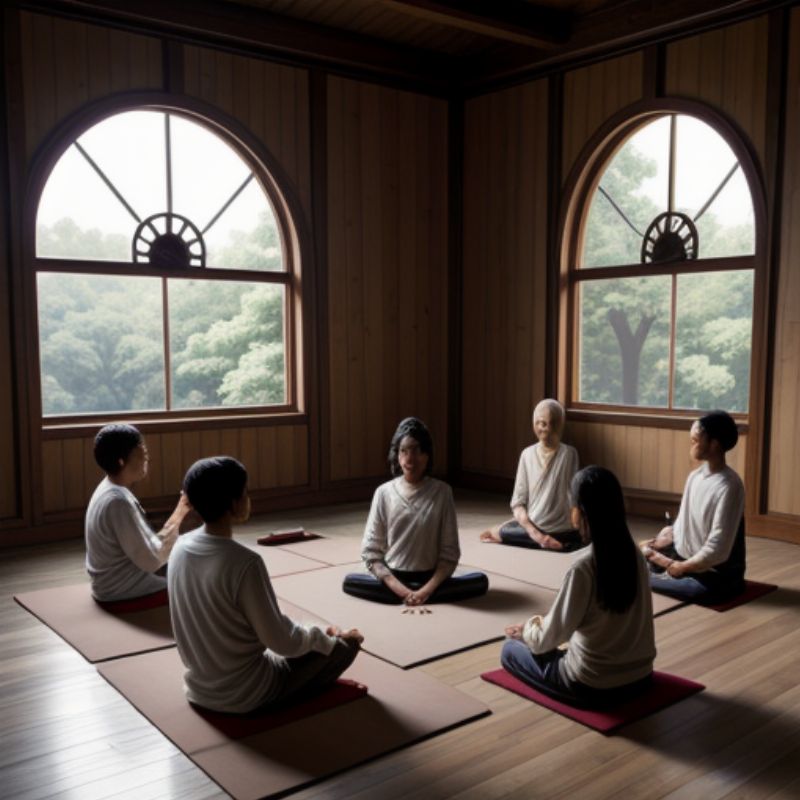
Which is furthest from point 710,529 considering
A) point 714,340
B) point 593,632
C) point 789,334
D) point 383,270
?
point 383,270

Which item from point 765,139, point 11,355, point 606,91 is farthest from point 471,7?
point 11,355

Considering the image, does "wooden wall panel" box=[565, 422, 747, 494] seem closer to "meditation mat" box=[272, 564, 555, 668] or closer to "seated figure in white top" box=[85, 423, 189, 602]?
"meditation mat" box=[272, 564, 555, 668]

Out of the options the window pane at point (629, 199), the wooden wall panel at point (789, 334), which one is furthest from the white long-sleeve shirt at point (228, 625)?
the window pane at point (629, 199)

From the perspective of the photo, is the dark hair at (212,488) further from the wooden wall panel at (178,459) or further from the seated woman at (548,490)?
the wooden wall panel at (178,459)

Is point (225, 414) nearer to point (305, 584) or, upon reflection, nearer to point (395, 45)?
point (305, 584)

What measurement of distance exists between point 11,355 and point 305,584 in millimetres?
2269

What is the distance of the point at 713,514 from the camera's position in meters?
3.61

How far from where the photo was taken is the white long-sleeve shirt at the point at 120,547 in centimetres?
333

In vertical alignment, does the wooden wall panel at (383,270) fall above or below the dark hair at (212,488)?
above

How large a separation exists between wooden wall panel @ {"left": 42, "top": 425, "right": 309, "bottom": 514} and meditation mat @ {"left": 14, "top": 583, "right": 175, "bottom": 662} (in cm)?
123

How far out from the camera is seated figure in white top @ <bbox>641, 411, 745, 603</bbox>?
3.56m

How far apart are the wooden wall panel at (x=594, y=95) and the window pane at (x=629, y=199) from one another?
0.24 metres

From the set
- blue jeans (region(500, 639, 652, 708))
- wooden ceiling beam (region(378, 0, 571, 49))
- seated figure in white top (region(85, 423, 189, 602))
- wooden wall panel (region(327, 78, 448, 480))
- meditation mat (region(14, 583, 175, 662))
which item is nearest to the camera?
blue jeans (region(500, 639, 652, 708))

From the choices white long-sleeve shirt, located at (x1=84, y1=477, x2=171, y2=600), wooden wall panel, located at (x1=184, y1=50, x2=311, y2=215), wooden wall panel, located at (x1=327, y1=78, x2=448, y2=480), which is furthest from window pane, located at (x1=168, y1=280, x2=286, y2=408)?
white long-sleeve shirt, located at (x1=84, y1=477, x2=171, y2=600)
